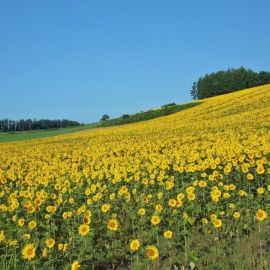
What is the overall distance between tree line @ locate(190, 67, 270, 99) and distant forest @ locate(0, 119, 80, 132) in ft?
220

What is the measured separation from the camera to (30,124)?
154m

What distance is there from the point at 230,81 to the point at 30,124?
265ft

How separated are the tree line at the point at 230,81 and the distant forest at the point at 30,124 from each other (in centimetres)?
6719

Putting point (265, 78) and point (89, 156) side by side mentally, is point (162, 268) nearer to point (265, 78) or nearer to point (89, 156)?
point (89, 156)

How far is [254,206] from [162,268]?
2715 mm

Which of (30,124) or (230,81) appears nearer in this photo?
(230,81)

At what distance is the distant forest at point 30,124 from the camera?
14994 centimetres

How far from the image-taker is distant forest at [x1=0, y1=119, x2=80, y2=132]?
150m

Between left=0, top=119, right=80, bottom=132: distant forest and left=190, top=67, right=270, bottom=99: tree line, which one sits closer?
left=190, top=67, right=270, bottom=99: tree line

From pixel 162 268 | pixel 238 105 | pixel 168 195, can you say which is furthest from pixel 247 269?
pixel 238 105

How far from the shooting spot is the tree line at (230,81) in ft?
315

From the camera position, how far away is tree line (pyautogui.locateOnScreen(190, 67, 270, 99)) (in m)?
96.1

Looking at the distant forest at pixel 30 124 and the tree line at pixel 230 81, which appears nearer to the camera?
the tree line at pixel 230 81

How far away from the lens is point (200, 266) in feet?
19.3
